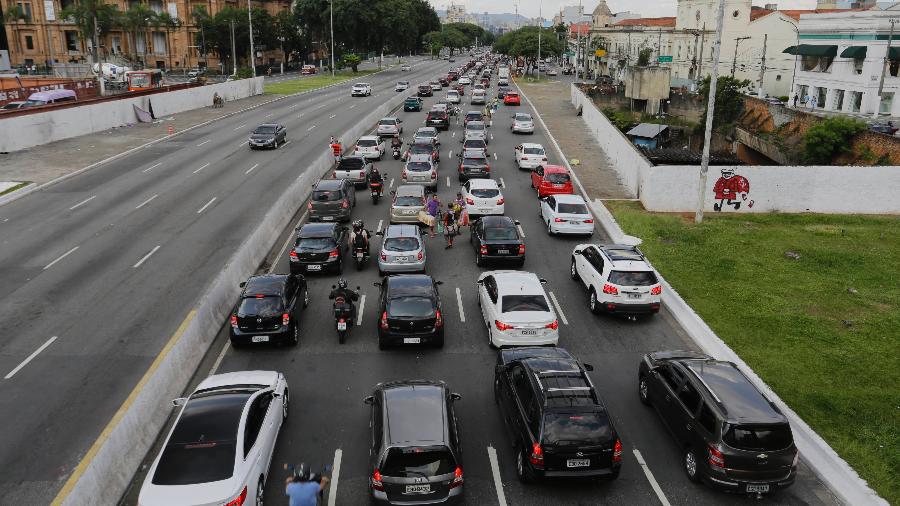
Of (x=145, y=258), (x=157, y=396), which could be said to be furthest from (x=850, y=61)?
(x=157, y=396)

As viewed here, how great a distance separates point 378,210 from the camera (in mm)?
29406

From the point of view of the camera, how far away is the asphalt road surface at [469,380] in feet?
37.2

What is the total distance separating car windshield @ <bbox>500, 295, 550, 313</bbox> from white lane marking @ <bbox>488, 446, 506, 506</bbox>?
14.6 ft

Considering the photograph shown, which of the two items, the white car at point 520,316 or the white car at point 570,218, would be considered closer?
the white car at point 520,316

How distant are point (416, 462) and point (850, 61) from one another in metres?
60.9

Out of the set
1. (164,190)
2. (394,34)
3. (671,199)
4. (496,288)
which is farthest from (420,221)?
(394,34)

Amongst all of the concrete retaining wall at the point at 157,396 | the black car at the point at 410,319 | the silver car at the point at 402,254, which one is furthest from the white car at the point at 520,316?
the concrete retaining wall at the point at 157,396

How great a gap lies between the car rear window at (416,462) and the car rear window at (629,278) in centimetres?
940

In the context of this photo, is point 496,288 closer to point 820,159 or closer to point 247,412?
point 247,412

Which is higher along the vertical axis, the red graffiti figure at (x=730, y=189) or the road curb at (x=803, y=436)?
the red graffiti figure at (x=730, y=189)

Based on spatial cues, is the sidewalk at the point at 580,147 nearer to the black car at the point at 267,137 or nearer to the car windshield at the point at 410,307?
the car windshield at the point at 410,307

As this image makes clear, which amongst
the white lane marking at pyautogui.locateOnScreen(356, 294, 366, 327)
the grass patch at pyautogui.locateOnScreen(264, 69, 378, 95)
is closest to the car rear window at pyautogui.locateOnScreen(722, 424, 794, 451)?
the white lane marking at pyautogui.locateOnScreen(356, 294, 366, 327)

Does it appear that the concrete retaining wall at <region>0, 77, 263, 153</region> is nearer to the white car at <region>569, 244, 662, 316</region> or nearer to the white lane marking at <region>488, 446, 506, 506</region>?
the white car at <region>569, 244, 662, 316</region>

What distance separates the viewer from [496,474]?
38.6 ft
